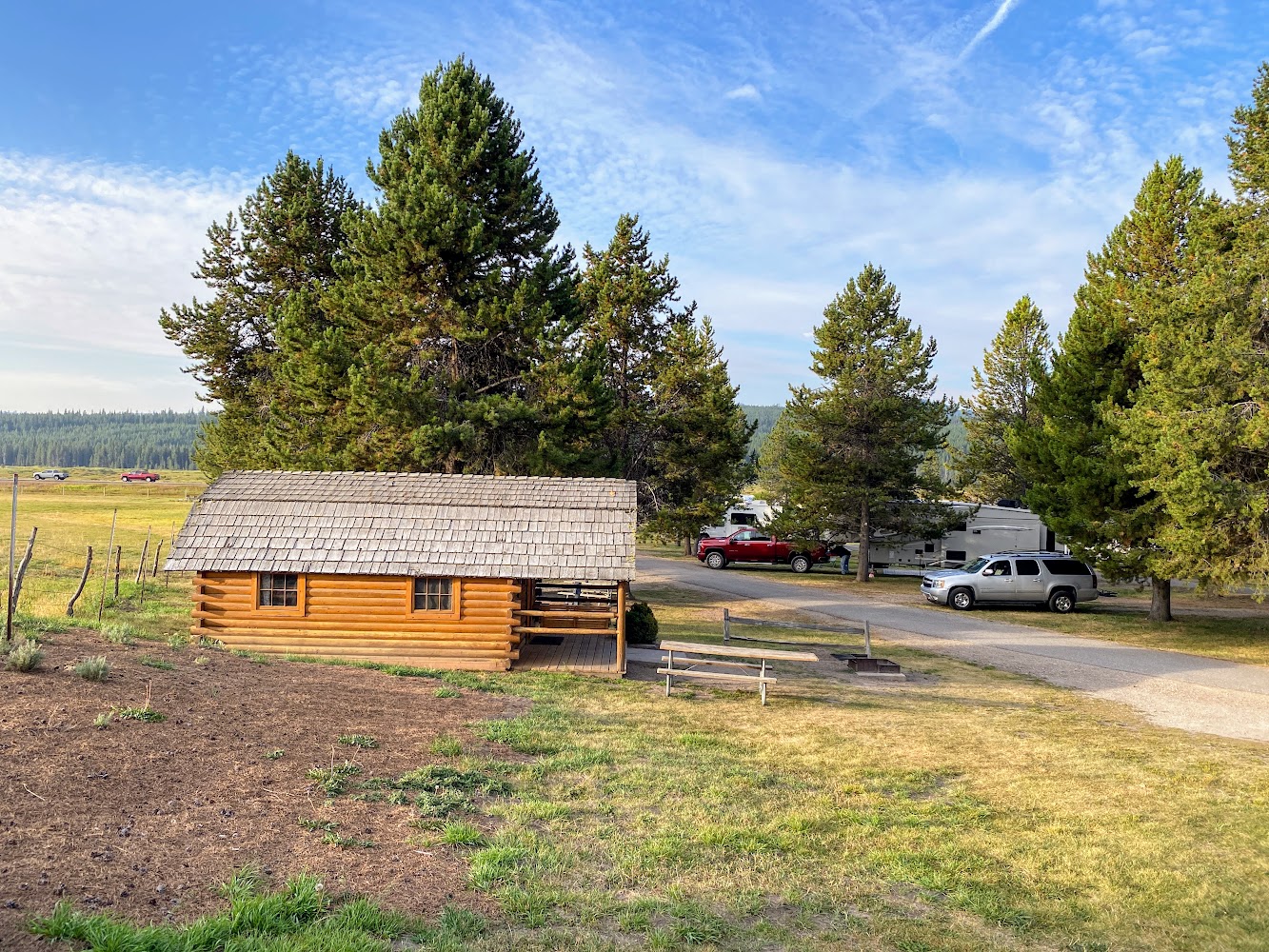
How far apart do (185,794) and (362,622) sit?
9.16 metres

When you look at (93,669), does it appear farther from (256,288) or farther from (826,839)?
(256,288)

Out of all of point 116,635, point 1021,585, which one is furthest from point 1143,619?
point 116,635

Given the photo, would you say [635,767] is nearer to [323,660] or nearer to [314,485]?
[323,660]

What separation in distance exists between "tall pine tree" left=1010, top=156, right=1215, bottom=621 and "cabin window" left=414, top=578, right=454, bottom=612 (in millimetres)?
17968

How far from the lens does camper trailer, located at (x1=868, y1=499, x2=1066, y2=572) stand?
36688 mm

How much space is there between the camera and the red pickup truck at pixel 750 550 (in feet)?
136

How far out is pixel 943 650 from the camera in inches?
814

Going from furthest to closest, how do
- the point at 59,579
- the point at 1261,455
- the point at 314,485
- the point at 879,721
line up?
the point at 59,579, the point at 1261,455, the point at 314,485, the point at 879,721

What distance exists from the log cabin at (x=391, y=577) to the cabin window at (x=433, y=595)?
0.02m

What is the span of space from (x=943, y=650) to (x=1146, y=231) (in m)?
14.9

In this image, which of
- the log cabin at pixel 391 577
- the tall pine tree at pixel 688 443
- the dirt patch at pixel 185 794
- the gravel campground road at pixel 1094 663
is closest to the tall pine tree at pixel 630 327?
the tall pine tree at pixel 688 443

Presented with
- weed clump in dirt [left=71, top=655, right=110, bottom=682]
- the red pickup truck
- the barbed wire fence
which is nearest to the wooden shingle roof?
the barbed wire fence

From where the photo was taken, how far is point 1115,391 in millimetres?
24719

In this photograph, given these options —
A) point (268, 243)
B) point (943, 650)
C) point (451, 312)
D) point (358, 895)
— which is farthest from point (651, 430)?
point (358, 895)
